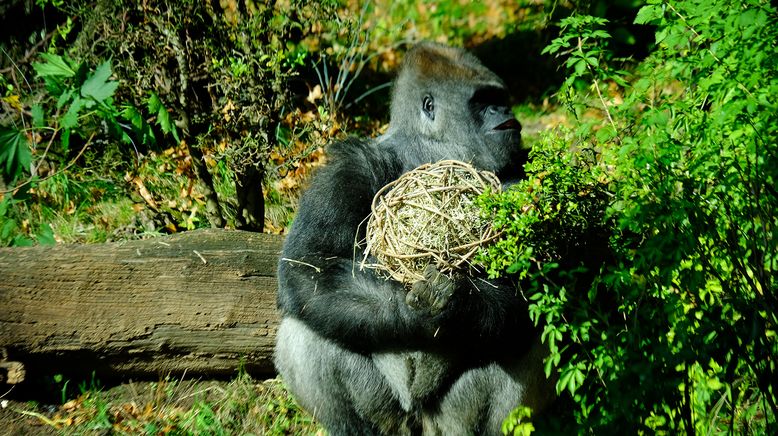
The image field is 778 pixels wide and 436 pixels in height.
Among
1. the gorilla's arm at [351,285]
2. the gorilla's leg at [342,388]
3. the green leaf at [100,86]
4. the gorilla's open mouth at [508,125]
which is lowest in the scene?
the gorilla's leg at [342,388]

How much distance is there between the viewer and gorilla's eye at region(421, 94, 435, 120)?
3.87 m

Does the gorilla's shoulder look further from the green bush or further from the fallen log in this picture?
the green bush

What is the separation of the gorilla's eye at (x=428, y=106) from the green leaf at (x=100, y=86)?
74.8 inches

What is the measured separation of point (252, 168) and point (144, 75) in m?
0.93

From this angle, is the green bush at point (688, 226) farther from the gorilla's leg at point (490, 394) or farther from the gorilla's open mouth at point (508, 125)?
the gorilla's open mouth at point (508, 125)

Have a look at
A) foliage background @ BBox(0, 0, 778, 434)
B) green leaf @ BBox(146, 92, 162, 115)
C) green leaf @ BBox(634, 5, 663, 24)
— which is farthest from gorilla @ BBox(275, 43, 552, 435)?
green leaf @ BBox(146, 92, 162, 115)

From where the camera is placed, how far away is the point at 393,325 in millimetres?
3314

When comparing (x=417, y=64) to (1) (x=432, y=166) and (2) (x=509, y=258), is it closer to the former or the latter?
(1) (x=432, y=166)

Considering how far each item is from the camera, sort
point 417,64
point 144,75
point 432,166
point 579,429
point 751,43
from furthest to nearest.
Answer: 1. point 144,75
2. point 417,64
3. point 432,166
4. point 579,429
5. point 751,43

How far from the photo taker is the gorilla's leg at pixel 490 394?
134 inches

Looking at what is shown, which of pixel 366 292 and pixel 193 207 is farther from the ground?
pixel 366 292

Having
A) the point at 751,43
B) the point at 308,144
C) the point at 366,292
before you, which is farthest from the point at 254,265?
the point at 751,43

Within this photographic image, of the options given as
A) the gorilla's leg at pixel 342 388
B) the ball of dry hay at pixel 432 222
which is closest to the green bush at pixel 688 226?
the ball of dry hay at pixel 432 222

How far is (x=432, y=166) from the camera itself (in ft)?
10.2
